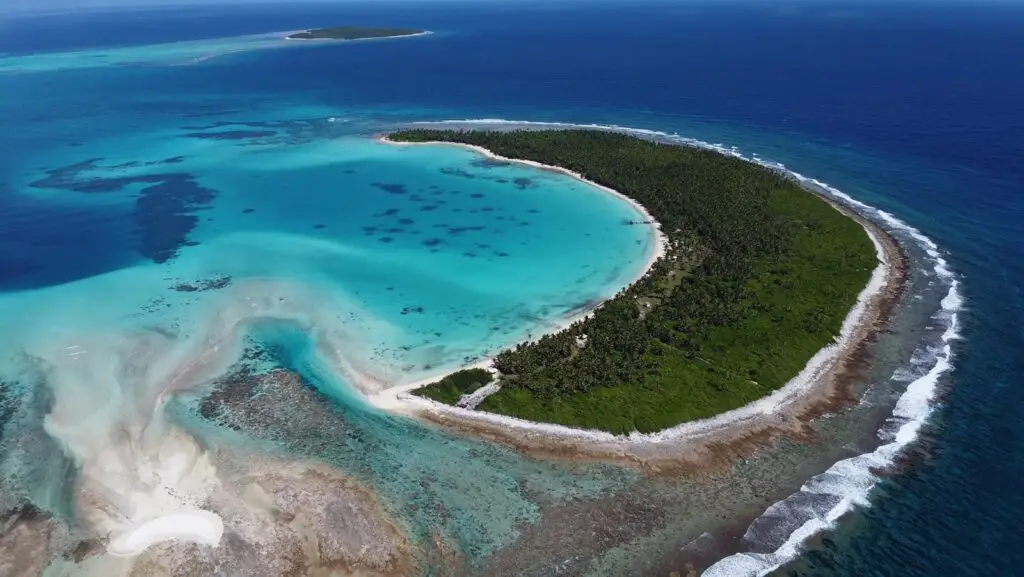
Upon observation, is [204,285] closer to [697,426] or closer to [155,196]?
[155,196]

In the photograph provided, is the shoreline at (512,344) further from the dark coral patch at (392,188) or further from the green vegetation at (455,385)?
the dark coral patch at (392,188)

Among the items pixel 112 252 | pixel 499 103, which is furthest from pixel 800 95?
pixel 112 252

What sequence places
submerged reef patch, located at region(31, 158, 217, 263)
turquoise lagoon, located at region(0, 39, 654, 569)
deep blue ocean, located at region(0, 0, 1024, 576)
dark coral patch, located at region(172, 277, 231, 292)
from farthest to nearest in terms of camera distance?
submerged reef patch, located at region(31, 158, 217, 263)
dark coral patch, located at region(172, 277, 231, 292)
turquoise lagoon, located at region(0, 39, 654, 569)
deep blue ocean, located at region(0, 0, 1024, 576)

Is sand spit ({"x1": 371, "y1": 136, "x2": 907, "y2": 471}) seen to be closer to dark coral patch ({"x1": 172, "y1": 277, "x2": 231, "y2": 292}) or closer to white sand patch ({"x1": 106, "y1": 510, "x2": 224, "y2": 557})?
white sand patch ({"x1": 106, "y1": 510, "x2": 224, "y2": 557})

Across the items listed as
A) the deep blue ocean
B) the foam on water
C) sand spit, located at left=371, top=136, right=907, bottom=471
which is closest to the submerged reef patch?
the deep blue ocean

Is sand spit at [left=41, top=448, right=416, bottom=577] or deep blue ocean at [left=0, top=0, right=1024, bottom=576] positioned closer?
sand spit at [left=41, top=448, right=416, bottom=577]

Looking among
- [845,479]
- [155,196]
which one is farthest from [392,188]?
[845,479]
